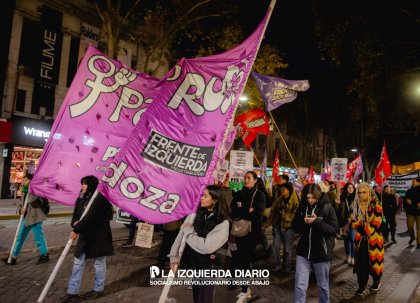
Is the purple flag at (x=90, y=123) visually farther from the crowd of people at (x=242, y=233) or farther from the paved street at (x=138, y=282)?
the paved street at (x=138, y=282)

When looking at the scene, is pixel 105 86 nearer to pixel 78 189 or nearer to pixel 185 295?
pixel 78 189

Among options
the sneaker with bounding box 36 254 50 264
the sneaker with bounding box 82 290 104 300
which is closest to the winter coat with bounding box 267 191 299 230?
the sneaker with bounding box 82 290 104 300

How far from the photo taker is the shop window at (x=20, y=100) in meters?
19.8

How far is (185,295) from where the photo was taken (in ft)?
19.7

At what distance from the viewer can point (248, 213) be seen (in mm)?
6617

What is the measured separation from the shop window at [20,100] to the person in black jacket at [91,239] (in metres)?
16.6

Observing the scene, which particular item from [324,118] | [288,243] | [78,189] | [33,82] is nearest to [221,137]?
[78,189]

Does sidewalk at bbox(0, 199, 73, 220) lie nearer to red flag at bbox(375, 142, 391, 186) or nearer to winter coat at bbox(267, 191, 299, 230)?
winter coat at bbox(267, 191, 299, 230)

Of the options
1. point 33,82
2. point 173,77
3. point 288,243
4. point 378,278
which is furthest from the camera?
point 33,82

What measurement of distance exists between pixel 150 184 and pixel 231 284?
3.03m

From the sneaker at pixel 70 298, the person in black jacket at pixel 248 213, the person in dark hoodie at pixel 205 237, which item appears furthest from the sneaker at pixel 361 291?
the sneaker at pixel 70 298

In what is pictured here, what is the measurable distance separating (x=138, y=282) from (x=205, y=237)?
3048 mm

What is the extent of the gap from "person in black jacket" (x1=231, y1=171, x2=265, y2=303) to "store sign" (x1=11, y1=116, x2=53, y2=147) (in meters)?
16.7

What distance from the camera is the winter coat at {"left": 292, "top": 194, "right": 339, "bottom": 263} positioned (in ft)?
16.3
